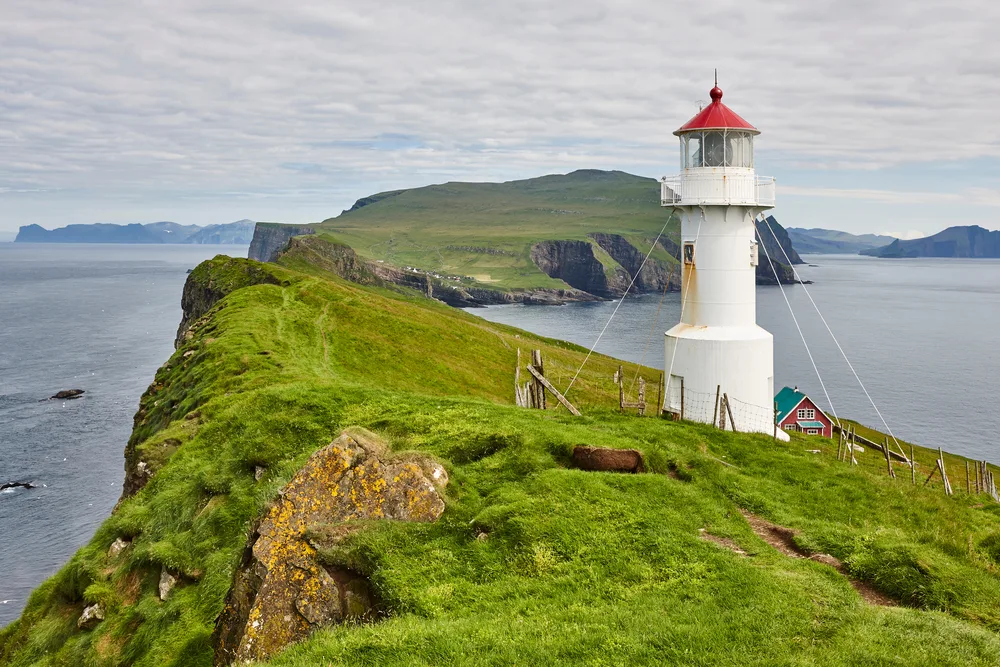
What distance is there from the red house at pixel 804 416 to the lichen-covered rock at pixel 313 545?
41.5m

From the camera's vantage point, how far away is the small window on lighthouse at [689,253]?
94.8 feet

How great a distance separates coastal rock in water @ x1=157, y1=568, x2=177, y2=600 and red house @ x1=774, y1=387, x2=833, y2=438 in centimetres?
4280

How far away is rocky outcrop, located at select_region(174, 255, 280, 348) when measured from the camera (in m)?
73.2

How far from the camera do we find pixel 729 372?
2798cm

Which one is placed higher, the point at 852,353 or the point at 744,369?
the point at 744,369

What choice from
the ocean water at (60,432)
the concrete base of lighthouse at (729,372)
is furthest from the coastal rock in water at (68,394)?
the concrete base of lighthouse at (729,372)

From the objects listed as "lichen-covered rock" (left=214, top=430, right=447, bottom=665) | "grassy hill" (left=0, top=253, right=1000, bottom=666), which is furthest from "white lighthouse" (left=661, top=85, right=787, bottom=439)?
"lichen-covered rock" (left=214, top=430, right=447, bottom=665)

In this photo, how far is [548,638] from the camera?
36.1ft

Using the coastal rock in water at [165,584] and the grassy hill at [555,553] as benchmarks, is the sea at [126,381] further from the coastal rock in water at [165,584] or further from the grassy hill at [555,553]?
the coastal rock in water at [165,584]

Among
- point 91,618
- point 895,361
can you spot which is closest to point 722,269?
point 91,618

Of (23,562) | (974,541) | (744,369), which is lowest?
(23,562)

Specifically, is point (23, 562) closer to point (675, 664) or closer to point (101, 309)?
point (675, 664)

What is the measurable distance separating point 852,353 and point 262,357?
11820 centimetres

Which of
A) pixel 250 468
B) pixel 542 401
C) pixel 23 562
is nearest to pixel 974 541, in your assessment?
pixel 542 401
